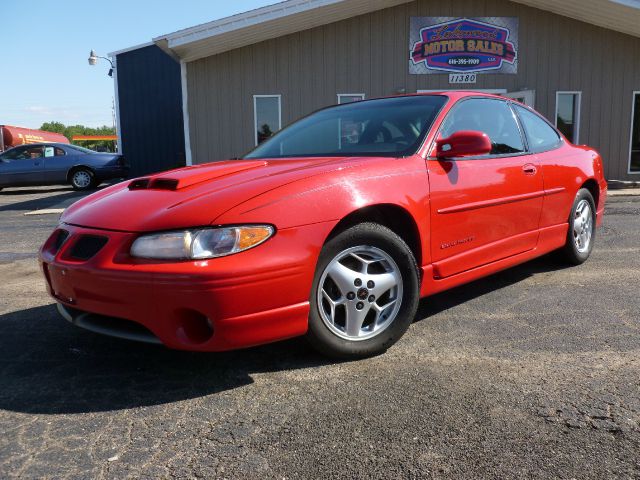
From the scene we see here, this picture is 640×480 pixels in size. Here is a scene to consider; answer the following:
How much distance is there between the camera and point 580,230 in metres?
4.50

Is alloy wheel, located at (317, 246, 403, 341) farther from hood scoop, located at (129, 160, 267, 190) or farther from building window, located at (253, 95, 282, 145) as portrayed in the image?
building window, located at (253, 95, 282, 145)

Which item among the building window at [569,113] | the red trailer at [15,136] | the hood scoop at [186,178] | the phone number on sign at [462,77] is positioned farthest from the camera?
the red trailer at [15,136]

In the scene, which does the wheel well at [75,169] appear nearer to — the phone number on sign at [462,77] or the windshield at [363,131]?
the phone number on sign at [462,77]

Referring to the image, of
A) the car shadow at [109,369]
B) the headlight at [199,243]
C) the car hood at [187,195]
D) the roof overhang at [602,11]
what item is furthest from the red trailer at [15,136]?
the headlight at [199,243]

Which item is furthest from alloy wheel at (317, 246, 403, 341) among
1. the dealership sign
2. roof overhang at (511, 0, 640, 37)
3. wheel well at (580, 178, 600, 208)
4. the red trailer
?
the red trailer

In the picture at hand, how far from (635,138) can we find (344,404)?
13.1 meters

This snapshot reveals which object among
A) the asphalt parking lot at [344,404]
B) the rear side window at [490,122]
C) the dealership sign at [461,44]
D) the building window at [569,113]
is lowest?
the asphalt parking lot at [344,404]

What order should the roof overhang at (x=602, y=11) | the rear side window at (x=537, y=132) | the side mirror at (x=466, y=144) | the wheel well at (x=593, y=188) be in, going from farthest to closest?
the roof overhang at (x=602, y=11), the wheel well at (x=593, y=188), the rear side window at (x=537, y=132), the side mirror at (x=466, y=144)

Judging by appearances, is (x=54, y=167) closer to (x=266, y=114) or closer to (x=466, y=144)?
(x=266, y=114)

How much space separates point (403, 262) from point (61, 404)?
5.54 ft

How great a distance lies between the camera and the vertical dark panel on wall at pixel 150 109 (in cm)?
1898

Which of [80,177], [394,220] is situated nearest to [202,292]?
[394,220]

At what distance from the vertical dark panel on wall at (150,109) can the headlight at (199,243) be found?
17.3 m

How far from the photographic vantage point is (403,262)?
2.69 m
